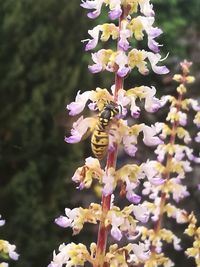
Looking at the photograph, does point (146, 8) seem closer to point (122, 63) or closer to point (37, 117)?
point (122, 63)

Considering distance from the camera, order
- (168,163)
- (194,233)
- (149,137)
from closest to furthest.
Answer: (149,137), (194,233), (168,163)

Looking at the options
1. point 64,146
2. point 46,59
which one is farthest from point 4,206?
point 46,59

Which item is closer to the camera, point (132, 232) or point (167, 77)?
point (132, 232)

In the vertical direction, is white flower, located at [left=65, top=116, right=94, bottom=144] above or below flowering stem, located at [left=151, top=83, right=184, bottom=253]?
below

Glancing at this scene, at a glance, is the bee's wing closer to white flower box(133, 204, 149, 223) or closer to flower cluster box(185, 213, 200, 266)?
white flower box(133, 204, 149, 223)

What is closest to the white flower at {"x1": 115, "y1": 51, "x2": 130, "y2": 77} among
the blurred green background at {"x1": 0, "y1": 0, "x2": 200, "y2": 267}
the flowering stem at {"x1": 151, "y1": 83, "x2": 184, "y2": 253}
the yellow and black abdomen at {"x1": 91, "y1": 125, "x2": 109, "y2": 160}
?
the yellow and black abdomen at {"x1": 91, "y1": 125, "x2": 109, "y2": 160}

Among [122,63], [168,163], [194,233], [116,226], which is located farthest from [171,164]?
[122,63]

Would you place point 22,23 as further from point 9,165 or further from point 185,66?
point 185,66
